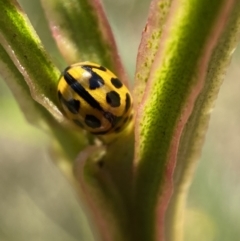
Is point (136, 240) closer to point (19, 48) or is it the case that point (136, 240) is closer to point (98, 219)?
point (98, 219)

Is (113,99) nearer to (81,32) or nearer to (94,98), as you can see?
(94,98)

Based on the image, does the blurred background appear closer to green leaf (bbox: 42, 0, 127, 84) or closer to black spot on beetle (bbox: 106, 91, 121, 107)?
black spot on beetle (bbox: 106, 91, 121, 107)

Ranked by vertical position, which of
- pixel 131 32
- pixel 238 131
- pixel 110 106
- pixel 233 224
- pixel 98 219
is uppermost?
pixel 131 32

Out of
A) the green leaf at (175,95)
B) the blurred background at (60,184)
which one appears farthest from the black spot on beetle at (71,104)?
the blurred background at (60,184)

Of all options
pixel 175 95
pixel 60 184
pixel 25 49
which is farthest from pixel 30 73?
pixel 60 184

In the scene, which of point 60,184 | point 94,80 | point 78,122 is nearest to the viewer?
point 78,122

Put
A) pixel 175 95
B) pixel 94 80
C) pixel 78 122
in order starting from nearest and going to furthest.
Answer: pixel 175 95
pixel 78 122
pixel 94 80

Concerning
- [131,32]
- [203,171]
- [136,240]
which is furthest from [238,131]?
[136,240]
